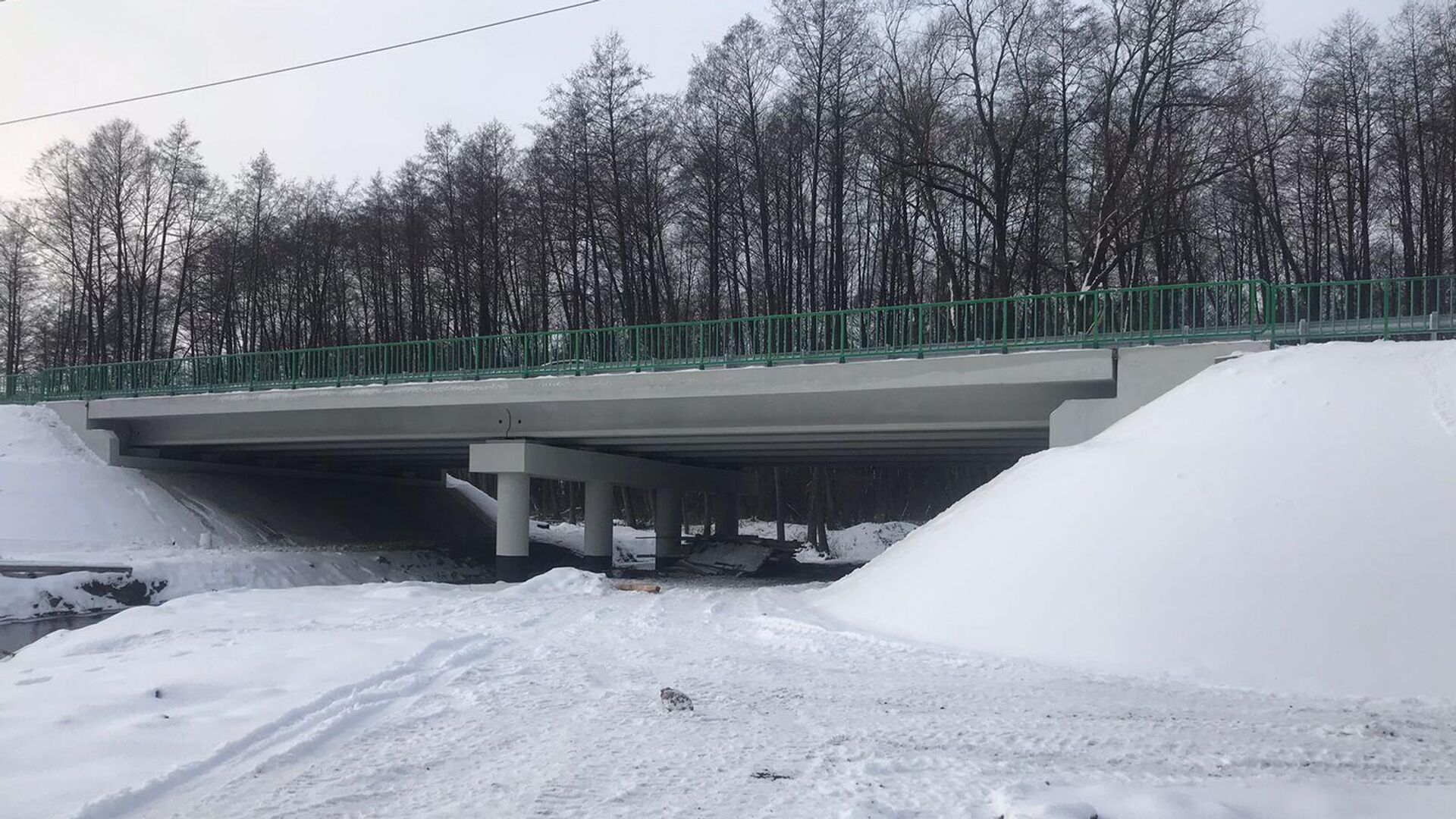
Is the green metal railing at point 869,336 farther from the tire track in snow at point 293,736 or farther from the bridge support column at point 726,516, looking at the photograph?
the tire track in snow at point 293,736

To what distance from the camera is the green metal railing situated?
638 inches

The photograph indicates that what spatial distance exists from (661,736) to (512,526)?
18.0 metres

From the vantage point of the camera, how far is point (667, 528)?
104 ft

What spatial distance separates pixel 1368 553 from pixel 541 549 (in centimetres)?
2717

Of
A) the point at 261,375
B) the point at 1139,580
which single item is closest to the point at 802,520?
the point at 261,375

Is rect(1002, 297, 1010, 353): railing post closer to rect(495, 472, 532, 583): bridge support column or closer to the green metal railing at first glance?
the green metal railing

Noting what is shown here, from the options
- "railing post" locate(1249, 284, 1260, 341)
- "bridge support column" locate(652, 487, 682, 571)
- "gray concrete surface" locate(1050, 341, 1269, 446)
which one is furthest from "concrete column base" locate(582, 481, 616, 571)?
"railing post" locate(1249, 284, 1260, 341)

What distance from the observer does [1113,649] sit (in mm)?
9398

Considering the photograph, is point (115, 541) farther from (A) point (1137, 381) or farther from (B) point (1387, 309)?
(B) point (1387, 309)

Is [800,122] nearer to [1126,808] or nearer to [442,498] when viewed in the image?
[442,498]

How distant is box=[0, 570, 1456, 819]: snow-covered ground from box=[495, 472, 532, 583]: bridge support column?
12938 millimetres

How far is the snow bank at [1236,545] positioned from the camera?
8773 millimetres

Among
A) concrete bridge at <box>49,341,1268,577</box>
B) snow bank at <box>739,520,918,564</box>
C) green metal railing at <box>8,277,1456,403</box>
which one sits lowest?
snow bank at <box>739,520,918,564</box>

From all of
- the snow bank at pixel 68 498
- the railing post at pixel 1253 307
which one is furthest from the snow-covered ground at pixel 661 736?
the snow bank at pixel 68 498
